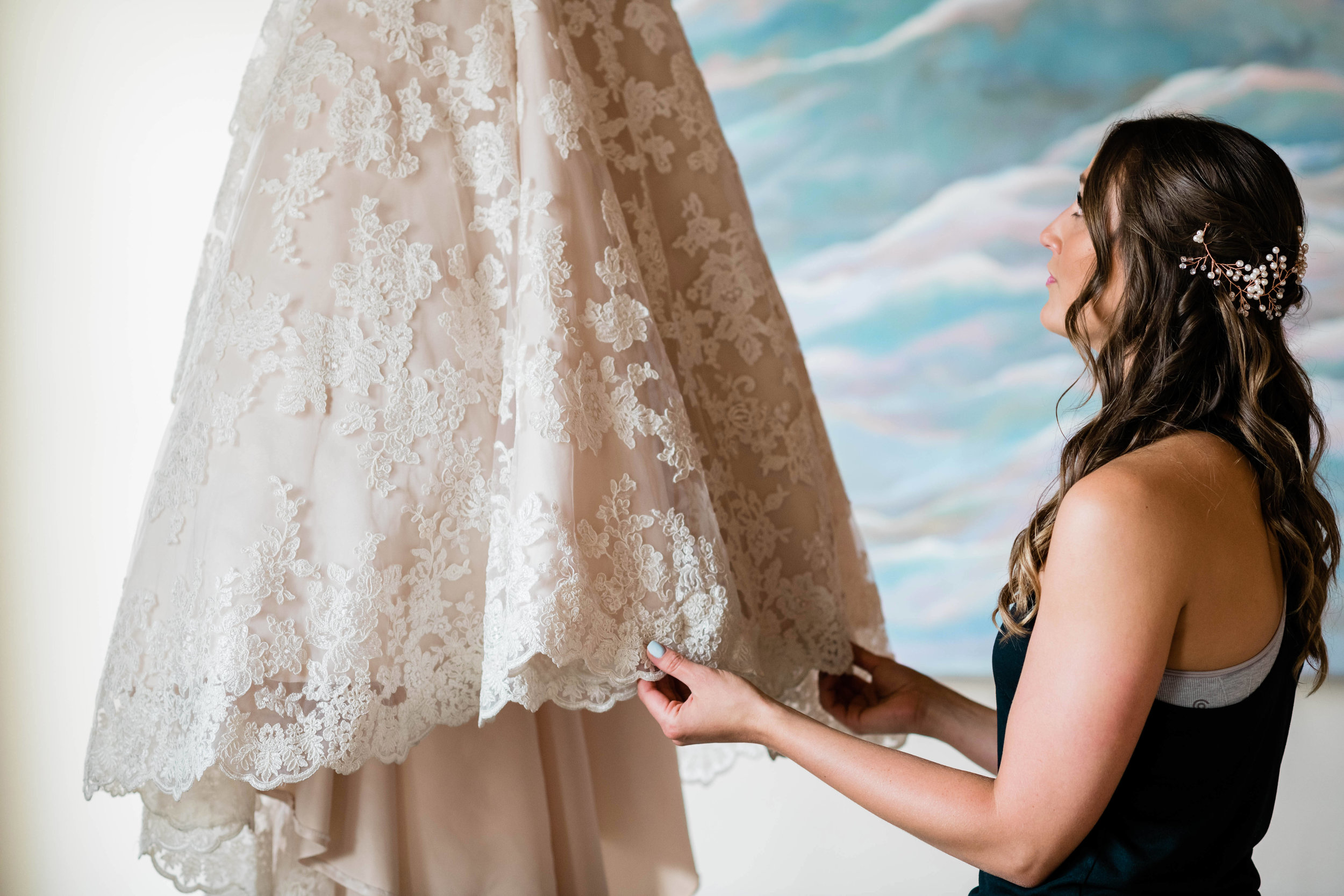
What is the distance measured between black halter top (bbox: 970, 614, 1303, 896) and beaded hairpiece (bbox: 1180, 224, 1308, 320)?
373 mm

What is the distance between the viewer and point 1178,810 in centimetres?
90

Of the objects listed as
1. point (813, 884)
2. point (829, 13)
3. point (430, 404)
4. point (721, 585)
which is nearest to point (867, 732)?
point (721, 585)

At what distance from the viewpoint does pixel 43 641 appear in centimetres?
200

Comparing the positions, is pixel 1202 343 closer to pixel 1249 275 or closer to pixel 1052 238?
pixel 1249 275

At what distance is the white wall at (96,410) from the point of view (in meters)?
1.99

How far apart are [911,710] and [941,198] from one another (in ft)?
4.75

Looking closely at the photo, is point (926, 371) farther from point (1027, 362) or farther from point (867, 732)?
point (867, 732)

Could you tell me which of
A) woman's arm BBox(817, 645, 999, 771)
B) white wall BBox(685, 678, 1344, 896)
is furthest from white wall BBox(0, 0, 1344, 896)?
woman's arm BBox(817, 645, 999, 771)

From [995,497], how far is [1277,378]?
1.30 meters

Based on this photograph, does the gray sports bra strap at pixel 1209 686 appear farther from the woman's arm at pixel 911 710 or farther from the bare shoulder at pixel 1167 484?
the woman's arm at pixel 911 710

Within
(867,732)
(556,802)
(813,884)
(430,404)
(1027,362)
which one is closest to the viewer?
(430,404)

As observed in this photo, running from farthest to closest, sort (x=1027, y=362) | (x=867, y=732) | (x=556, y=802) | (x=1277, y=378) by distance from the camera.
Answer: (x=1027, y=362) → (x=867, y=732) → (x=556, y=802) → (x=1277, y=378)

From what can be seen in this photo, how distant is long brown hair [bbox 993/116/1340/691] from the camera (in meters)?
0.95

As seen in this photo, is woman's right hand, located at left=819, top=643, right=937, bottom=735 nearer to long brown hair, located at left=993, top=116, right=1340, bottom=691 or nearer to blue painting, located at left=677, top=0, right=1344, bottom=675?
long brown hair, located at left=993, top=116, right=1340, bottom=691
